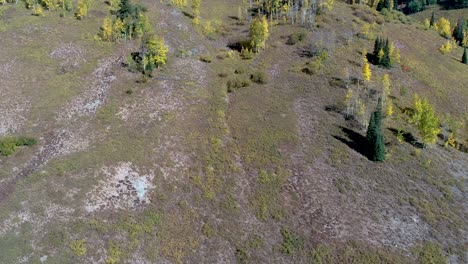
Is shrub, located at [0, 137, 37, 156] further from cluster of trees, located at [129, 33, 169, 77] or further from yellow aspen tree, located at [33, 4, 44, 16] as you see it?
yellow aspen tree, located at [33, 4, 44, 16]

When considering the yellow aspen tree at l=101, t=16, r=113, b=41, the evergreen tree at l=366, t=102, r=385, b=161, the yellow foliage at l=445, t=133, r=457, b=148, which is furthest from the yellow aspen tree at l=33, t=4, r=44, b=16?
the yellow foliage at l=445, t=133, r=457, b=148

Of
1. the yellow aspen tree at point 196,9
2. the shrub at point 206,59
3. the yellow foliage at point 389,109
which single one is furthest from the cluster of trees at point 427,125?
the yellow aspen tree at point 196,9

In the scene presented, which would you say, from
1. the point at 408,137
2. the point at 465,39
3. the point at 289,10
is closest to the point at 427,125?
the point at 408,137

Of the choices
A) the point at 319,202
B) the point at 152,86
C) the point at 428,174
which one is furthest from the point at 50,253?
the point at 428,174

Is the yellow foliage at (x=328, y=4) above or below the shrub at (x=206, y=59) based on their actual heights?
above

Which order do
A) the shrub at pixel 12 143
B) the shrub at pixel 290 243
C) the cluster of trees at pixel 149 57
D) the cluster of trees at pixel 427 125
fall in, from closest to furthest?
the shrub at pixel 290 243
the shrub at pixel 12 143
the cluster of trees at pixel 427 125
the cluster of trees at pixel 149 57

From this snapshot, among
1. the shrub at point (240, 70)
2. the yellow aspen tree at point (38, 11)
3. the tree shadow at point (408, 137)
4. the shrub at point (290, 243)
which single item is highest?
the yellow aspen tree at point (38, 11)

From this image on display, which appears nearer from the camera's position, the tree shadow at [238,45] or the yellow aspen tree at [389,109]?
the yellow aspen tree at [389,109]

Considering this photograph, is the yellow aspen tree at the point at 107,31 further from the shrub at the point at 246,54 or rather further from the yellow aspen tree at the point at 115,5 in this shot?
the shrub at the point at 246,54
